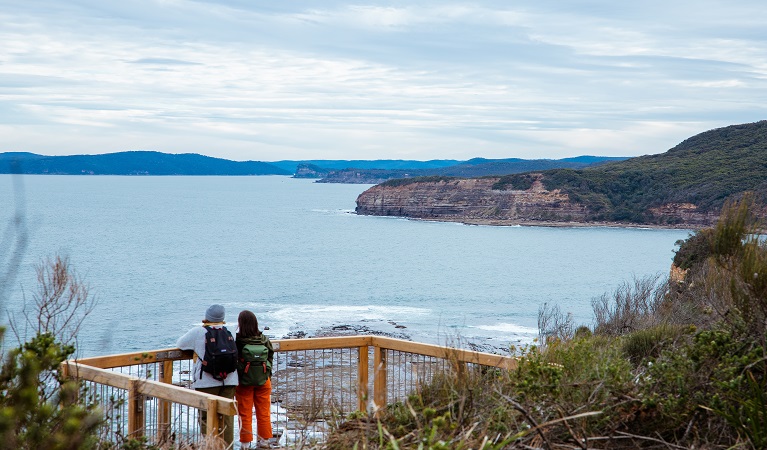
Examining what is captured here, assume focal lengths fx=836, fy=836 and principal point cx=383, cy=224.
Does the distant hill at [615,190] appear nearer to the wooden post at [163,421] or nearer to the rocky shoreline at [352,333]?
the rocky shoreline at [352,333]

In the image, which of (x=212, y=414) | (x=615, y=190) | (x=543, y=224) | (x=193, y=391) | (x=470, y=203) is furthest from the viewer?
(x=470, y=203)

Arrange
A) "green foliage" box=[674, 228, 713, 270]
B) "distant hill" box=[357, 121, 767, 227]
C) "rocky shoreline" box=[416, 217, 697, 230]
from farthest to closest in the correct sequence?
"rocky shoreline" box=[416, 217, 697, 230] < "distant hill" box=[357, 121, 767, 227] < "green foliage" box=[674, 228, 713, 270]

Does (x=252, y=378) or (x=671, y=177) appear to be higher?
(x=671, y=177)

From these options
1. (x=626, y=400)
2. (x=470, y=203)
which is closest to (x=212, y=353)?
(x=626, y=400)

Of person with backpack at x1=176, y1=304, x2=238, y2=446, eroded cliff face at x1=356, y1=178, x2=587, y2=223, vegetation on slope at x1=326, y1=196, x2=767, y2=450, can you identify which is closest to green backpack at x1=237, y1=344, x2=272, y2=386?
person with backpack at x1=176, y1=304, x2=238, y2=446

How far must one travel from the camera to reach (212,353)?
233 inches

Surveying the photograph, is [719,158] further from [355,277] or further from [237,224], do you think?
[237,224]

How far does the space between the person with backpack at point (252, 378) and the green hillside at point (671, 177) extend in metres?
93.1

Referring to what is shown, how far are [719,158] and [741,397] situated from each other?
11060cm

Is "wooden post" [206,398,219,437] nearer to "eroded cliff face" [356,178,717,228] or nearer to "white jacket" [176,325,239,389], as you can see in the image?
"white jacket" [176,325,239,389]

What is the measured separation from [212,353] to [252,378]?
1.73ft

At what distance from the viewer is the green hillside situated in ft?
322

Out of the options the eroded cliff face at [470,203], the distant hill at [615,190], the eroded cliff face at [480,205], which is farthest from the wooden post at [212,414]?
the eroded cliff face at [470,203]

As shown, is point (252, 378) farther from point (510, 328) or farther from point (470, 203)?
point (470, 203)
